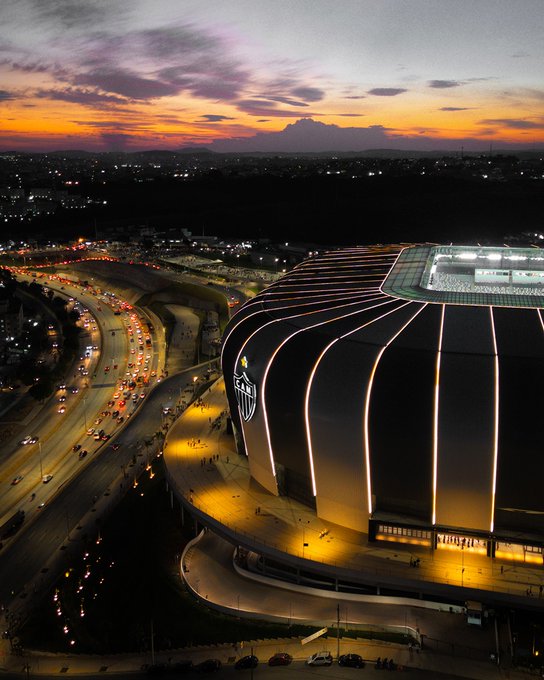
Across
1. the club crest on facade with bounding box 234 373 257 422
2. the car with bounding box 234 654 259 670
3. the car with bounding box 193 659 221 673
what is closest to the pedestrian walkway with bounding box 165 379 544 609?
the club crest on facade with bounding box 234 373 257 422

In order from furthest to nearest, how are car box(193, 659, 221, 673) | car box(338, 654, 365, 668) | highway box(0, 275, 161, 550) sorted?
highway box(0, 275, 161, 550), car box(193, 659, 221, 673), car box(338, 654, 365, 668)

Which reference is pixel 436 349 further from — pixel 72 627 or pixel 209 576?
pixel 72 627

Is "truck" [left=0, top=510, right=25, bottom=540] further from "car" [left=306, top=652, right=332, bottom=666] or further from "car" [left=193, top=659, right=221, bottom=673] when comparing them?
"car" [left=306, top=652, right=332, bottom=666]

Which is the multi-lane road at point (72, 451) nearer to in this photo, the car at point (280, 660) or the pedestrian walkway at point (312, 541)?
the pedestrian walkway at point (312, 541)

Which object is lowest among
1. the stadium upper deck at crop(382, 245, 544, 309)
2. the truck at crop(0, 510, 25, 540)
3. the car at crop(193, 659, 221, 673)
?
the car at crop(193, 659, 221, 673)

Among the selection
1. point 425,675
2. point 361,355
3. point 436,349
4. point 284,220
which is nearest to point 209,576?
point 425,675

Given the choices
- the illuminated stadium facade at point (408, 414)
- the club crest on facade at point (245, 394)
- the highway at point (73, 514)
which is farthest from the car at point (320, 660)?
the highway at point (73, 514)
